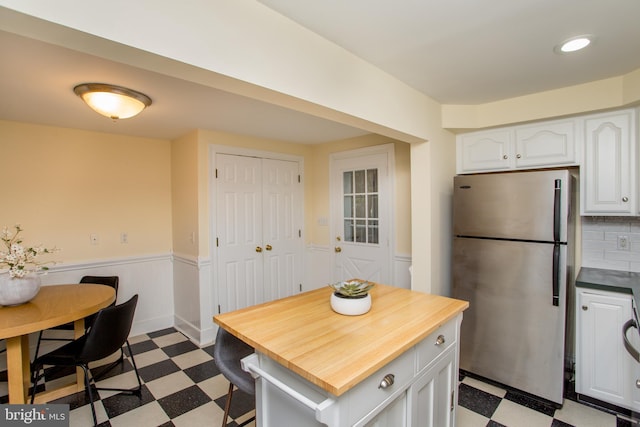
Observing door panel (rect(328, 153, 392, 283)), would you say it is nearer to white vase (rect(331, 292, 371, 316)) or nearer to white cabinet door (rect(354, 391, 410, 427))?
white vase (rect(331, 292, 371, 316))

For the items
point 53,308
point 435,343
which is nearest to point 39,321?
point 53,308

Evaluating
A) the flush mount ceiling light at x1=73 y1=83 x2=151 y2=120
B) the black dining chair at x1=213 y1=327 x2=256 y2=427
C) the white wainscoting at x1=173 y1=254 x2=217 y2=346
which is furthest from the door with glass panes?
the flush mount ceiling light at x1=73 y1=83 x2=151 y2=120

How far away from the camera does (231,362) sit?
1.72 meters

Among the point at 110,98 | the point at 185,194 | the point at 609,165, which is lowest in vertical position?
the point at 185,194

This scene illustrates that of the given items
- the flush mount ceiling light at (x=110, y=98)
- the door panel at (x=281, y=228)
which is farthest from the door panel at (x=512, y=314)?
the flush mount ceiling light at (x=110, y=98)

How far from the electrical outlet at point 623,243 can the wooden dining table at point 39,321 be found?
12.7 feet

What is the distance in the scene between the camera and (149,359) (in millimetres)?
2840

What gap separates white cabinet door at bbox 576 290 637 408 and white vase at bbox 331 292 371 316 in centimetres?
169

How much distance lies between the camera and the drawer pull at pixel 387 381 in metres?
1.18

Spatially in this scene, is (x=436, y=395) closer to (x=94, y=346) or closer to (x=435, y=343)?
(x=435, y=343)

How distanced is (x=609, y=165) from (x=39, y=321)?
12.7 ft

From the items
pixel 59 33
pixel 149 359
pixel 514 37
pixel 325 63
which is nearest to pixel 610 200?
pixel 514 37

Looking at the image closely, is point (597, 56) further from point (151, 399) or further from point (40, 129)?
point (40, 129)

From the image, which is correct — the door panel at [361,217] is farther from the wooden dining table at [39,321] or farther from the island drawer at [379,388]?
the wooden dining table at [39,321]
